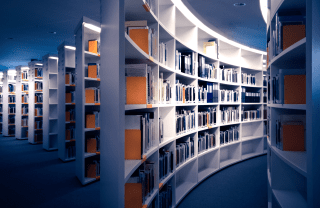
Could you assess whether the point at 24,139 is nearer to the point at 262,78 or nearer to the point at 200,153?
the point at 200,153

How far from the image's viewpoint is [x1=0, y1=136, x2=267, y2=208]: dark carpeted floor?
3188mm

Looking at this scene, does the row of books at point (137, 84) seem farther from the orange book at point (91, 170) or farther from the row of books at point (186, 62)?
the orange book at point (91, 170)

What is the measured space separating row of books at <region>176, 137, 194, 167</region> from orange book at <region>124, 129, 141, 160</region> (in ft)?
4.78

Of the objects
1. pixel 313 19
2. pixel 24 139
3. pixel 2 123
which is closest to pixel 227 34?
pixel 313 19

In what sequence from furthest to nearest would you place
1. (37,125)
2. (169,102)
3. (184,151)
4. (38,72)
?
1. (38,72)
2. (37,125)
3. (184,151)
4. (169,102)

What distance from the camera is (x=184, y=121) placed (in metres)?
3.45

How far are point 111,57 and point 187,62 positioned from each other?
2310 millimetres

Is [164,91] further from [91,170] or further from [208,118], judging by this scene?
[91,170]

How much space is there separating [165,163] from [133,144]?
101 cm

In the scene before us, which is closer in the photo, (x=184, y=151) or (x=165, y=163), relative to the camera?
(x=165, y=163)

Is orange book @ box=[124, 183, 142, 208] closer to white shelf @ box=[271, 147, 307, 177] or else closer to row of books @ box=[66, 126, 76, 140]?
white shelf @ box=[271, 147, 307, 177]

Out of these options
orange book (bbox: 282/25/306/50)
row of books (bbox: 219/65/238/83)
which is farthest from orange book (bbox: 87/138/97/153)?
orange book (bbox: 282/25/306/50)

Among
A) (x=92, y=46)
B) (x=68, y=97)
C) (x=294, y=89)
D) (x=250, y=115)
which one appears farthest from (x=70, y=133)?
(x=294, y=89)

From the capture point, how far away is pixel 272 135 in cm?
206
